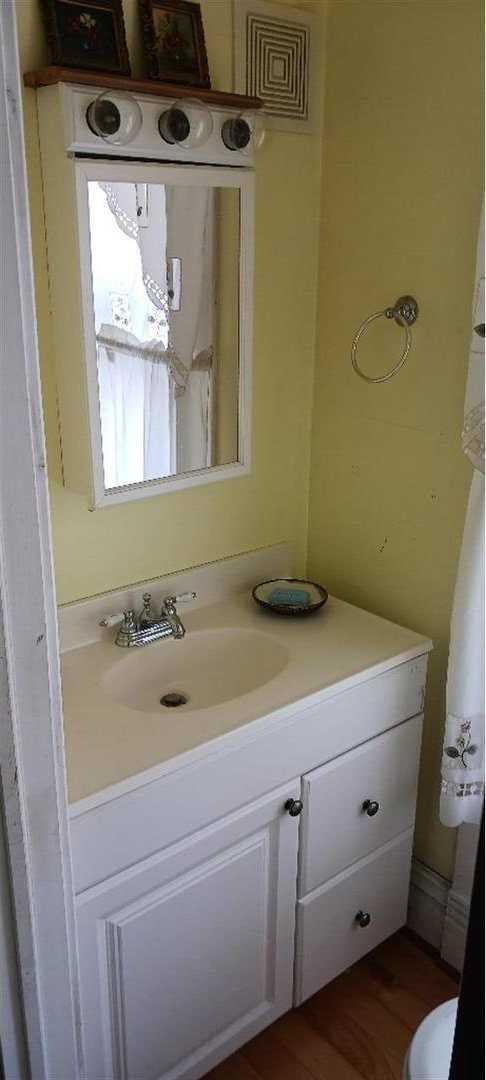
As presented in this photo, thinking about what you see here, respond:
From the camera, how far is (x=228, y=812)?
1.46 meters

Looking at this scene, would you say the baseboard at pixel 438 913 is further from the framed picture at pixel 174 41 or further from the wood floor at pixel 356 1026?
the framed picture at pixel 174 41

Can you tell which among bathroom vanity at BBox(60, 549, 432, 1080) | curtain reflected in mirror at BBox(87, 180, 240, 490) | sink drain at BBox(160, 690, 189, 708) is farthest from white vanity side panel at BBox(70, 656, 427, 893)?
curtain reflected in mirror at BBox(87, 180, 240, 490)

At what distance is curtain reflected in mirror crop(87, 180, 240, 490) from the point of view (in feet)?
4.77

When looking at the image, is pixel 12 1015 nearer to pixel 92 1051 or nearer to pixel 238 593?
pixel 92 1051

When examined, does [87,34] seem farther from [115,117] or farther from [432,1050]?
[432,1050]

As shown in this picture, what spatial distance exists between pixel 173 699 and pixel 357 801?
415 millimetres

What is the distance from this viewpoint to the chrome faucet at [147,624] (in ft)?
5.51

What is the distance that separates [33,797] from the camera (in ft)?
3.45

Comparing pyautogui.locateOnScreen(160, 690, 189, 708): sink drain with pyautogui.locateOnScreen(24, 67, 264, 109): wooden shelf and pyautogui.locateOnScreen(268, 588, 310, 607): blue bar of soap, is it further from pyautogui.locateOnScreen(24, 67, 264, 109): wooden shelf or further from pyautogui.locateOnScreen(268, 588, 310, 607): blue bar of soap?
pyautogui.locateOnScreen(24, 67, 264, 109): wooden shelf

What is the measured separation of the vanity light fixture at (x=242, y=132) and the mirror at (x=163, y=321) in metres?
0.05

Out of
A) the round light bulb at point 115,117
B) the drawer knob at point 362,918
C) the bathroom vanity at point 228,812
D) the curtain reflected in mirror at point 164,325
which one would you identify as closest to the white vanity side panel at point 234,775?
the bathroom vanity at point 228,812

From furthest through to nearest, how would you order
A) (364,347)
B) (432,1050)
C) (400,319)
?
(364,347) < (400,319) < (432,1050)

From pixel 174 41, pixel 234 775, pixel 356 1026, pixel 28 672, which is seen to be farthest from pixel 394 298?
pixel 356 1026

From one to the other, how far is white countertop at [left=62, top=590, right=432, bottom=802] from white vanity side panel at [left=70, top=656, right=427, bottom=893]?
0.03 meters
